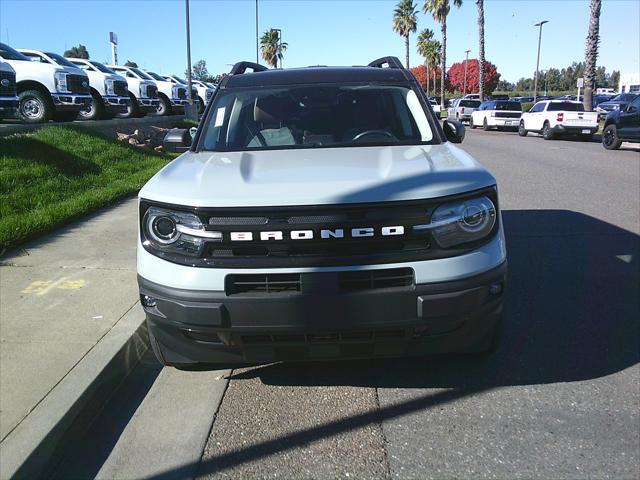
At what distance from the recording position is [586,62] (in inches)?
1046

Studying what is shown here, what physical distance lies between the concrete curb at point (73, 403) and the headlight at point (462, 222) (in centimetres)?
209

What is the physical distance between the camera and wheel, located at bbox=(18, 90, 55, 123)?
1232 cm

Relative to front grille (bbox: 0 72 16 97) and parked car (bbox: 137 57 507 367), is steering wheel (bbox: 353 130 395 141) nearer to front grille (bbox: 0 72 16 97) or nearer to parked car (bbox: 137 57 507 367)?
parked car (bbox: 137 57 507 367)

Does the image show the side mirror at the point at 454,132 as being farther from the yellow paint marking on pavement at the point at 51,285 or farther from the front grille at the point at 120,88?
the front grille at the point at 120,88

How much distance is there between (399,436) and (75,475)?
1599 mm

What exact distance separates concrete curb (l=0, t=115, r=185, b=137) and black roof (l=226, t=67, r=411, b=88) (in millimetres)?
7269

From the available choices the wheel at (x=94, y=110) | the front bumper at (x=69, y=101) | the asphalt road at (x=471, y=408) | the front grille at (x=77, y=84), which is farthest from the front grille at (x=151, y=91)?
the asphalt road at (x=471, y=408)

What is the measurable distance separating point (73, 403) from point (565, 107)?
23706 millimetres

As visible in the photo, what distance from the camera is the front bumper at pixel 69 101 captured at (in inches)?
499

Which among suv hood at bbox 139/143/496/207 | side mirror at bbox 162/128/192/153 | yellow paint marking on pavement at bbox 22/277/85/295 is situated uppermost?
side mirror at bbox 162/128/192/153

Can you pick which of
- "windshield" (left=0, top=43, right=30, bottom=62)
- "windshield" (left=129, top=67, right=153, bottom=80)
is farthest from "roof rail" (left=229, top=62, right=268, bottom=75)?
"windshield" (left=129, top=67, right=153, bottom=80)

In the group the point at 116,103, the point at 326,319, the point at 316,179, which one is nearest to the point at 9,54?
the point at 116,103

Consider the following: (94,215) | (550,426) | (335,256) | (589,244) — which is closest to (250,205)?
(335,256)

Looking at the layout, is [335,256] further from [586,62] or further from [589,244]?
[586,62]
